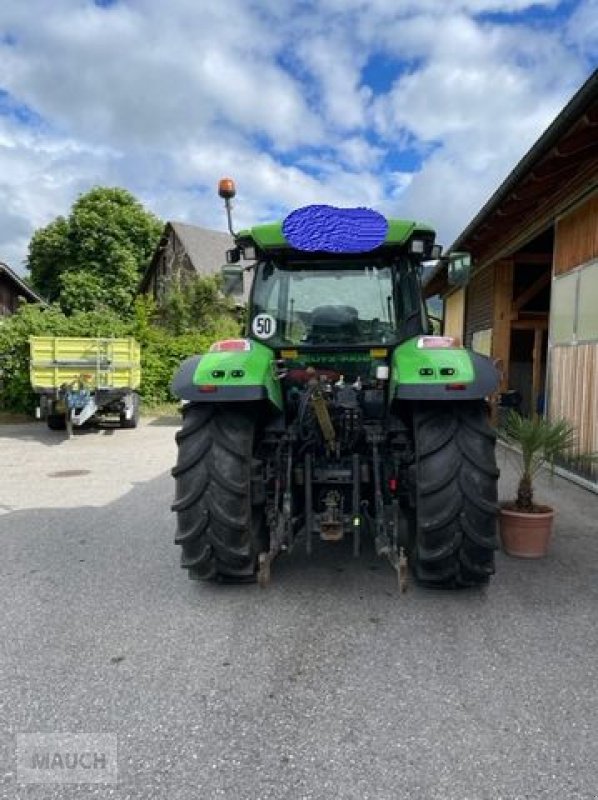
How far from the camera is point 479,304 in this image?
44.1 feet

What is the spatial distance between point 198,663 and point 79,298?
96.4ft

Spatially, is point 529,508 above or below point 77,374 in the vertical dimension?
below

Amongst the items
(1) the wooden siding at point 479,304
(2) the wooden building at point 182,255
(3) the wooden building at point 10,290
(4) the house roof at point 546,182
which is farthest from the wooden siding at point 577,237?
(2) the wooden building at point 182,255

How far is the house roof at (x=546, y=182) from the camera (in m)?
5.71

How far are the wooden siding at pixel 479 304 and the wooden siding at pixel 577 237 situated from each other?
382 cm

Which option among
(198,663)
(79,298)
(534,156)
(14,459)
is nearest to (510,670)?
(198,663)

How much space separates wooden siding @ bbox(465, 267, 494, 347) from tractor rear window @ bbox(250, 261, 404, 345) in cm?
839

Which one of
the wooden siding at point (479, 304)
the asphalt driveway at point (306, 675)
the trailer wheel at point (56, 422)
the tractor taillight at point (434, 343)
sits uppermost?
the wooden siding at point (479, 304)

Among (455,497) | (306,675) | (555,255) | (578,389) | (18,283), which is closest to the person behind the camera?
(306,675)

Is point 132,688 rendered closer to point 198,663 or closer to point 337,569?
point 198,663

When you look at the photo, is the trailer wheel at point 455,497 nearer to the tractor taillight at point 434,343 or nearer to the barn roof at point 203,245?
the tractor taillight at point 434,343

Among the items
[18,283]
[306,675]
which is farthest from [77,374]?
[18,283]

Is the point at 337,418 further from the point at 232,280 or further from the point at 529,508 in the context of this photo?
the point at 529,508

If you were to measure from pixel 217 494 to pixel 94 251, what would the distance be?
1222 inches
